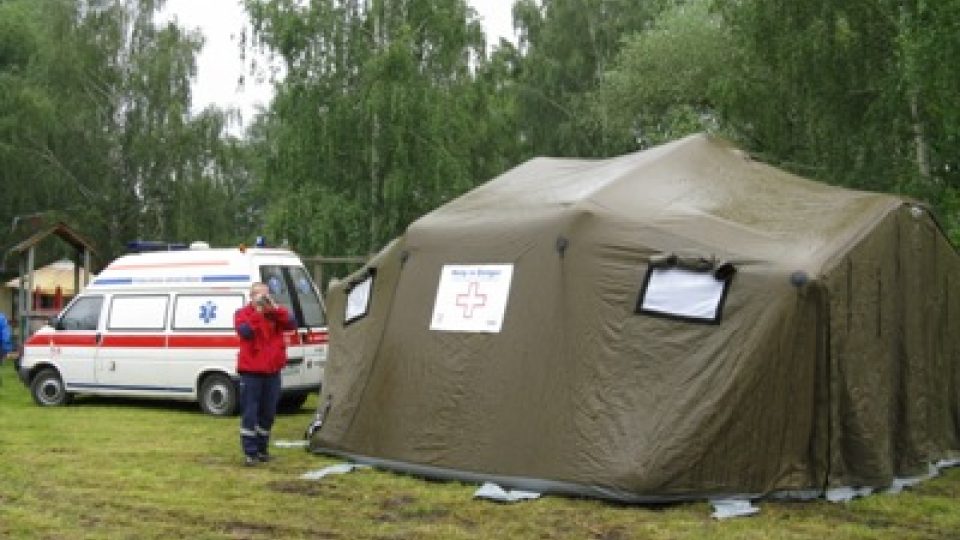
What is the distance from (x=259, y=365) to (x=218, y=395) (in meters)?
4.66

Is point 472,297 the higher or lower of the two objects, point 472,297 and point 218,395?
the higher

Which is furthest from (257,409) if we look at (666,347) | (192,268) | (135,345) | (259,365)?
(135,345)

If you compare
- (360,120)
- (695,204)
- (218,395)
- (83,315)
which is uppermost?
(360,120)

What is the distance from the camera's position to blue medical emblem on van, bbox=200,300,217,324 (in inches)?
596

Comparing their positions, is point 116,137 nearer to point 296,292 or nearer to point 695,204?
point 296,292

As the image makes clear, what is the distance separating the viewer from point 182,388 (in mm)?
15367

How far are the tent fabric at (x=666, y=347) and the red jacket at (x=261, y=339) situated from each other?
68 cm

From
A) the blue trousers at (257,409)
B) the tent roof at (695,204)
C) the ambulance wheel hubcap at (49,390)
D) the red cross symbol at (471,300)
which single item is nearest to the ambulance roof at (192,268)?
the ambulance wheel hubcap at (49,390)

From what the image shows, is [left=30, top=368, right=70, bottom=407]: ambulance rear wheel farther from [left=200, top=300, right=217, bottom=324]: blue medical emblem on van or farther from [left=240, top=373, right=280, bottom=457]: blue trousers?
[left=240, top=373, right=280, bottom=457]: blue trousers

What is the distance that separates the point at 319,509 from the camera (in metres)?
8.55

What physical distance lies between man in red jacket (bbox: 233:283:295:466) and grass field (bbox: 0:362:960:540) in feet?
1.02

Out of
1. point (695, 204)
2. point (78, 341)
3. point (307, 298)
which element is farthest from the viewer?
point (78, 341)

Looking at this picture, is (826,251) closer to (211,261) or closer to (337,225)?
(211,261)

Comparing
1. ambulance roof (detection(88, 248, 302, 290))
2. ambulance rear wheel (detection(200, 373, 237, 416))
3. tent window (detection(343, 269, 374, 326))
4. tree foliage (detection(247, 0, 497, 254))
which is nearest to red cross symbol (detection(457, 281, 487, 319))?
tent window (detection(343, 269, 374, 326))
